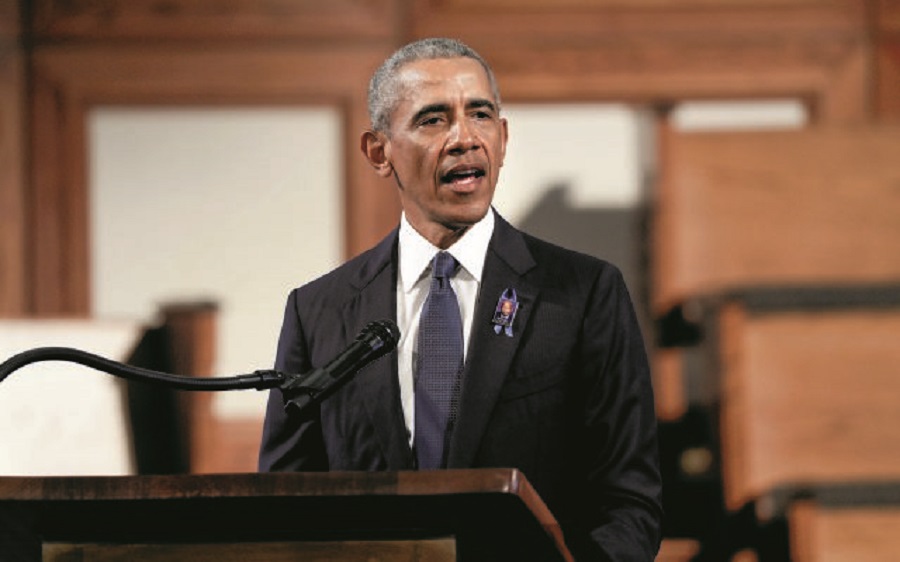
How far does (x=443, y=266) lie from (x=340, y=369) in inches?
7.0

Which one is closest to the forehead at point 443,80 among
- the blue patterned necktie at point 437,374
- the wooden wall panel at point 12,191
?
the blue patterned necktie at point 437,374

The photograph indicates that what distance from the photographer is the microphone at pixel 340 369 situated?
65 centimetres

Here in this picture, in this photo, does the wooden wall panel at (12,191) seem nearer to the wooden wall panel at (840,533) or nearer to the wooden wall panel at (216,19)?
the wooden wall panel at (216,19)

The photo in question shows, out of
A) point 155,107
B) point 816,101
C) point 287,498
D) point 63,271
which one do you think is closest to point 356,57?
point 155,107

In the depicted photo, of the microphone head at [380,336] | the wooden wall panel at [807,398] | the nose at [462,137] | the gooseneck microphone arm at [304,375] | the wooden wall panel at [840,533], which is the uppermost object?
the nose at [462,137]

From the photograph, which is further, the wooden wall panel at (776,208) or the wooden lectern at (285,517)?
the wooden wall panel at (776,208)

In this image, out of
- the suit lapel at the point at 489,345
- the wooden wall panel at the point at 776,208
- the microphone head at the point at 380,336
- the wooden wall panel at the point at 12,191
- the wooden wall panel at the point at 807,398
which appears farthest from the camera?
the wooden wall panel at the point at 12,191

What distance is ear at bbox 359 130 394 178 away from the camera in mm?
855

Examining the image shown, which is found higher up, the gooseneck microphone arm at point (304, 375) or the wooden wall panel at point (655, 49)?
the wooden wall panel at point (655, 49)

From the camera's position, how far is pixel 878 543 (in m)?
1.37

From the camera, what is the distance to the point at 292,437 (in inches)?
32.8

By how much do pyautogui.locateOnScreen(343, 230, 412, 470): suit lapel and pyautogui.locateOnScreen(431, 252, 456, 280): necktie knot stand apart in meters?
0.03

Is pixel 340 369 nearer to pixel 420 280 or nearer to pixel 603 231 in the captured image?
pixel 420 280

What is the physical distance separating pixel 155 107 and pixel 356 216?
29cm
